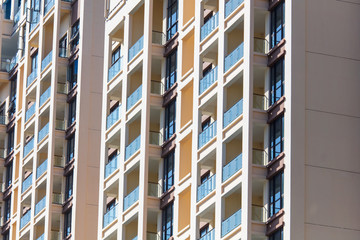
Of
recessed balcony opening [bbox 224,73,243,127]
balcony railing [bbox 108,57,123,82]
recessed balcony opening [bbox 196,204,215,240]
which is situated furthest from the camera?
balcony railing [bbox 108,57,123,82]

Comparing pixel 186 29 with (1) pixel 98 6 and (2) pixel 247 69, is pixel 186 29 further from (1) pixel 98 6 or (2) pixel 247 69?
(1) pixel 98 6

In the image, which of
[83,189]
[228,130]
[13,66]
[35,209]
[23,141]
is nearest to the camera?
[228,130]

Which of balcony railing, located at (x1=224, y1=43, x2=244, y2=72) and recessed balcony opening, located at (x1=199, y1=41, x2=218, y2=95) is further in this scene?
recessed balcony opening, located at (x1=199, y1=41, x2=218, y2=95)

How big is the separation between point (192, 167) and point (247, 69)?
272 inches

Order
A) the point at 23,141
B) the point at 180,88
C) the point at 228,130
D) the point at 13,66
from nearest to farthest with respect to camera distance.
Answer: the point at 228,130
the point at 180,88
the point at 23,141
the point at 13,66

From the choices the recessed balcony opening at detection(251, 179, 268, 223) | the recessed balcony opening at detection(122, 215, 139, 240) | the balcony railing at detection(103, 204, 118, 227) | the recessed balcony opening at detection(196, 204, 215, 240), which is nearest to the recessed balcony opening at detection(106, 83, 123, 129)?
the balcony railing at detection(103, 204, 118, 227)

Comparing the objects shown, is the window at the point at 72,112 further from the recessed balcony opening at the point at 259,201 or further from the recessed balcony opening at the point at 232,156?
the recessed balcony opening at the point at 259,201

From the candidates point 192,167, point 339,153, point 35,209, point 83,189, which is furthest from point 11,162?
point 339,153

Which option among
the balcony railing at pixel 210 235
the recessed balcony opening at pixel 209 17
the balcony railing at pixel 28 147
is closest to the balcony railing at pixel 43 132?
the balcony railing at pixel 28 147

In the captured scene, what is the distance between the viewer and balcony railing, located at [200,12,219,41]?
6612 centimetres

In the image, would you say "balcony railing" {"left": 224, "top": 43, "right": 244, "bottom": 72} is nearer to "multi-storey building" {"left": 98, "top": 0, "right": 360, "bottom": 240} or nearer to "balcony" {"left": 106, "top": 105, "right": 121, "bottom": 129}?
"multi-storey building" {"left": 98, "top": 0, "right": 360, "bottom": 240}

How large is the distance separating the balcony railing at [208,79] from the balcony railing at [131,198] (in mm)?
8078

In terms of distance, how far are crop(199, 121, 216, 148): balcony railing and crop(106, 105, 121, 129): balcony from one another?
11.2m

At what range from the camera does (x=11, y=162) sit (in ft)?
319
